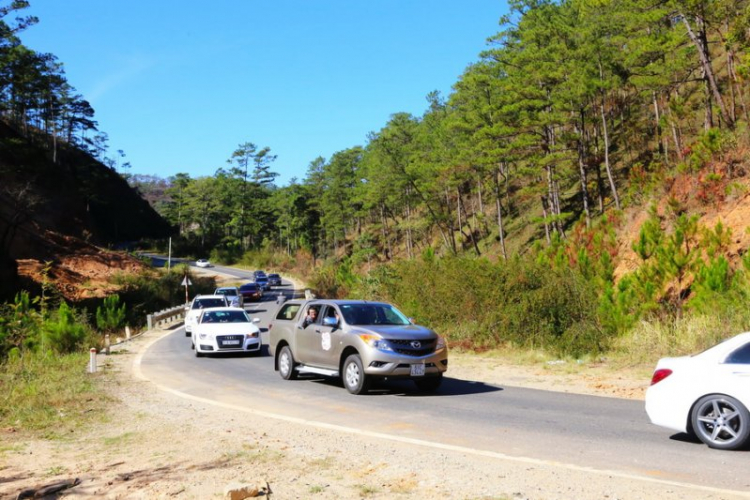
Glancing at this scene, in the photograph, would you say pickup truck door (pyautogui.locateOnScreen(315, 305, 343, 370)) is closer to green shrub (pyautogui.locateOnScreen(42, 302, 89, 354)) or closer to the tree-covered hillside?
the tree-covered hillside

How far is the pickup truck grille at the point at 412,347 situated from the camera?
12055mm

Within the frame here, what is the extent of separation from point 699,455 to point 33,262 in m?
51.8

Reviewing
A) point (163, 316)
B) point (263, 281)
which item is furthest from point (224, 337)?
point (263, 281)

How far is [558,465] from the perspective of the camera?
22.5ft

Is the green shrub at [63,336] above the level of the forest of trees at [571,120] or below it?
below

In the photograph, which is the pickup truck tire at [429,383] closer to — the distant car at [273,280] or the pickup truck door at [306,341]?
the pickup truck door at [306,341]

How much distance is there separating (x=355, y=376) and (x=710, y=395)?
6.47 metres

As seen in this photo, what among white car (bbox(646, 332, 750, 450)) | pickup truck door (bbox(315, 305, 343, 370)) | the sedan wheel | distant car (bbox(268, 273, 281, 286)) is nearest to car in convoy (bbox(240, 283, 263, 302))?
distant car (bbox(268, 273, 281, 286))

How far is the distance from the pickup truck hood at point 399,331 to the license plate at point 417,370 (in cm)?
51

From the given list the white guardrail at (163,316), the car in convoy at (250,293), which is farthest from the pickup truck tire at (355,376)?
the car in convoy at (250,293)

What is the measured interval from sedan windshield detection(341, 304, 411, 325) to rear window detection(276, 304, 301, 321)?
1.89m

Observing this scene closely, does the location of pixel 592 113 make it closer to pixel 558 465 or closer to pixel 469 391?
pixel 469 391

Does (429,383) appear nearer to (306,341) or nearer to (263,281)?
A: (306,341)

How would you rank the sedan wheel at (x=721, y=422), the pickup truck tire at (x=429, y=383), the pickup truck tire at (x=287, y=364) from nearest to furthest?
1. the sedan wheel at (x=721, y=422)
2. the pickup truck tire at (x=429, y=383)
3. the pickup truck tire at (x=287, y=364)
